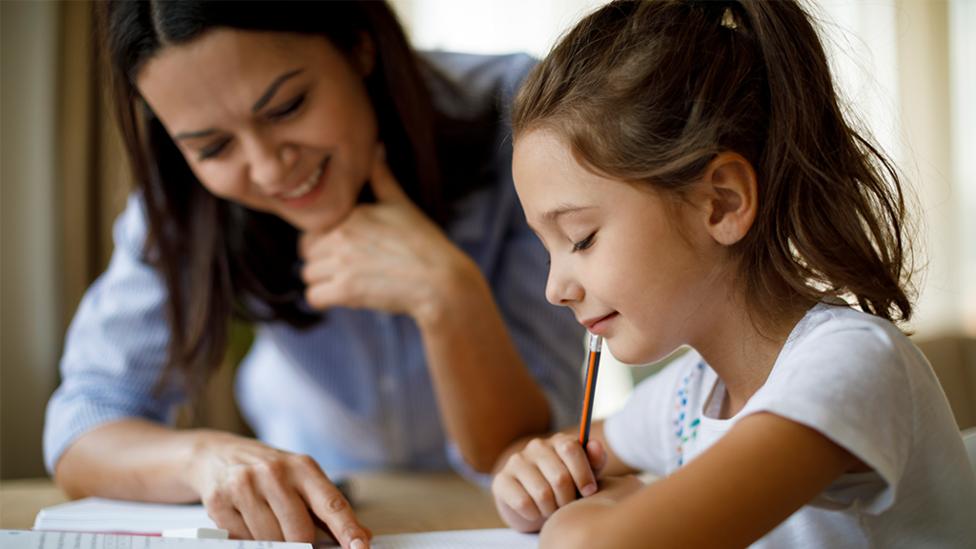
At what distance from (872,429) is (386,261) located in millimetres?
741

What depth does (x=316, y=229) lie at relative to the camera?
1.29 m

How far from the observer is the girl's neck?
81 cm

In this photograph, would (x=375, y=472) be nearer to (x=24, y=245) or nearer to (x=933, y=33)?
(x=24, y=245)

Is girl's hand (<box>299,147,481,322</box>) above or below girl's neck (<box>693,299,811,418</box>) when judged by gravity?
below

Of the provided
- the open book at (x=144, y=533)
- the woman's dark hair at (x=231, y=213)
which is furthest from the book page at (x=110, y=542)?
the woman's dark hair at (x=231, y=213)

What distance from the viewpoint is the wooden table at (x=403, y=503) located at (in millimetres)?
1035

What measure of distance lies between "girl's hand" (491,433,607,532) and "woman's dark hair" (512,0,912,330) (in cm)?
21

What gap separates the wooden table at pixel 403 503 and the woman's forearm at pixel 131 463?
0.06 m

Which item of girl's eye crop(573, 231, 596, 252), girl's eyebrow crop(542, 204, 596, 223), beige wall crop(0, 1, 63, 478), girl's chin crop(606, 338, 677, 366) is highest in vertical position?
girl's eyebrow crop(542, 204, 596, 223)

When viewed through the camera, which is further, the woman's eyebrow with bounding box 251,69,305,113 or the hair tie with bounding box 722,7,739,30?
the woman's eyebrow with bounding box 251,69,305,113

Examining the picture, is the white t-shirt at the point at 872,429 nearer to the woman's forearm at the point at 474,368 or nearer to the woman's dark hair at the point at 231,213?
the woman's forearm at the point at 474,368

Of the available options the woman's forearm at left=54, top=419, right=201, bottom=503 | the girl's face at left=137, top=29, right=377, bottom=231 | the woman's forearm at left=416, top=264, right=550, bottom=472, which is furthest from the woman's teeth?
the woman's forearm at left=54, top=419, right=201, bottom=503

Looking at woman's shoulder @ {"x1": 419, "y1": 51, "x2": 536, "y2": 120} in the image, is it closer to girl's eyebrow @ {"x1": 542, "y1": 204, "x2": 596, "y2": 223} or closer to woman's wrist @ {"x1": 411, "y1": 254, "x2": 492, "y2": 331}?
woman's wrist @ {"x1": 411, "y1": 254, "x2": 492, "y2": 331}

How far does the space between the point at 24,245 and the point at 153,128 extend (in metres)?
1.06
